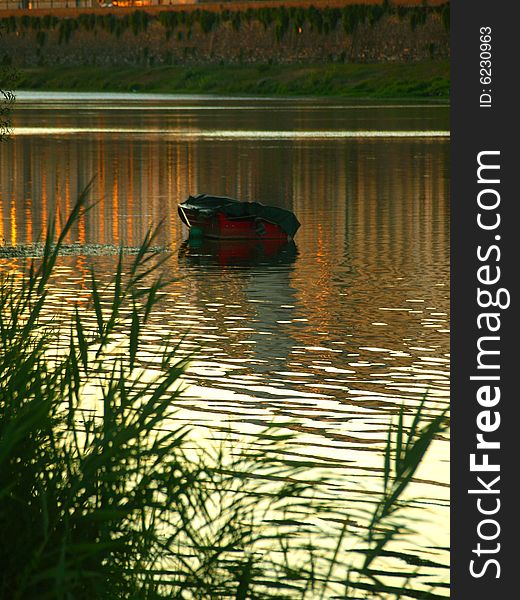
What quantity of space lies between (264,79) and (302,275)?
120m

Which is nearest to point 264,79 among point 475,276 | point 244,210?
point 244,210

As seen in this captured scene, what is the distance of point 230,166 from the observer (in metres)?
53.2

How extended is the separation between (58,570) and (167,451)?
1634 mm

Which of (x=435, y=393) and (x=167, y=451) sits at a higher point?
(x=167, y=451)

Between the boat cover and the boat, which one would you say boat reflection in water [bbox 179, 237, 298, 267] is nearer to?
the boat

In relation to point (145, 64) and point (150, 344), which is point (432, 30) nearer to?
point (145, 64)

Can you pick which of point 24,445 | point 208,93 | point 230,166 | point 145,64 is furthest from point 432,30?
point 24,445

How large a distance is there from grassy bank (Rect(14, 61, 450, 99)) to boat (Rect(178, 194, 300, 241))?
9687 cm

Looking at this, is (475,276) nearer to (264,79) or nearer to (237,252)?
(237,252)

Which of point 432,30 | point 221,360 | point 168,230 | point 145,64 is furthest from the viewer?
point 145,64

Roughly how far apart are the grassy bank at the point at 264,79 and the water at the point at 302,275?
2384 inches

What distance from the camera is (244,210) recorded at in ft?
105

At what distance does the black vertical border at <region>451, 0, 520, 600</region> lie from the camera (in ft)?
28.2

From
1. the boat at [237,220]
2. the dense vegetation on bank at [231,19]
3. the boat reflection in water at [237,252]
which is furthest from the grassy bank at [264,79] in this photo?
the boat reflection in water at [237,252]
